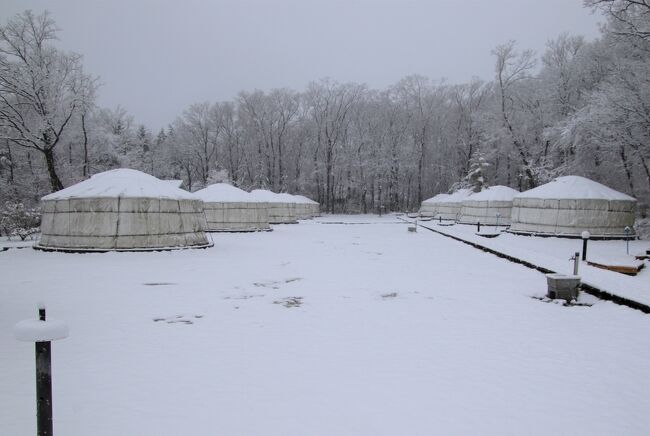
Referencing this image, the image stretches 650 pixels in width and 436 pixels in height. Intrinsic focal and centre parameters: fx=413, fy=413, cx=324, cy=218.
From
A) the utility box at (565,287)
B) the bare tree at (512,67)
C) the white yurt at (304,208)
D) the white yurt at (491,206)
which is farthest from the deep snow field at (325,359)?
the white yurt at (304,208)

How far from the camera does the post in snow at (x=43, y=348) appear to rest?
2.18 meters

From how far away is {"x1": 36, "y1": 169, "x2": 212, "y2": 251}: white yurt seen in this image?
43.7ft

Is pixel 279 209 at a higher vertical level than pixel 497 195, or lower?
lower

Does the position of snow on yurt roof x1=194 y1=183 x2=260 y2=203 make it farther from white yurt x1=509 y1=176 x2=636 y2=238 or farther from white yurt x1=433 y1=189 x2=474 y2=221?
white yurt x1=433 y1=189 x2=474 y2=221

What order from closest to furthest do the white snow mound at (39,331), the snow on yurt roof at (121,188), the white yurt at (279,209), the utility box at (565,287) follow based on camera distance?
the white snow mound at (39,331)
the utility box at (565,287)
the snow on yurt roof at (121,188)
the white yurt at (279,209)

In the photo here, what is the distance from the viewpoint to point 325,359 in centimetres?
450

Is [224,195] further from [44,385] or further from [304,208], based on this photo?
[44,385]

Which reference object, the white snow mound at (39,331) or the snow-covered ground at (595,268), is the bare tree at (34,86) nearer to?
the snow-covered ground at (595,268)

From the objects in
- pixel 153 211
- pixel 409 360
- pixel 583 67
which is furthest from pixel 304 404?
pixel 583 67

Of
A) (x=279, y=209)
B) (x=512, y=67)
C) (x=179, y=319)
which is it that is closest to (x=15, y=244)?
(x=179, y=319)

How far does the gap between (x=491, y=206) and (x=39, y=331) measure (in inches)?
1175

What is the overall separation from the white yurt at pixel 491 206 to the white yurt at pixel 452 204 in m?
5.36

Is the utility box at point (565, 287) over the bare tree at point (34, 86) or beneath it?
beneath

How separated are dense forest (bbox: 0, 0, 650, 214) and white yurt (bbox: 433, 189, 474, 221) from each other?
3302mm
